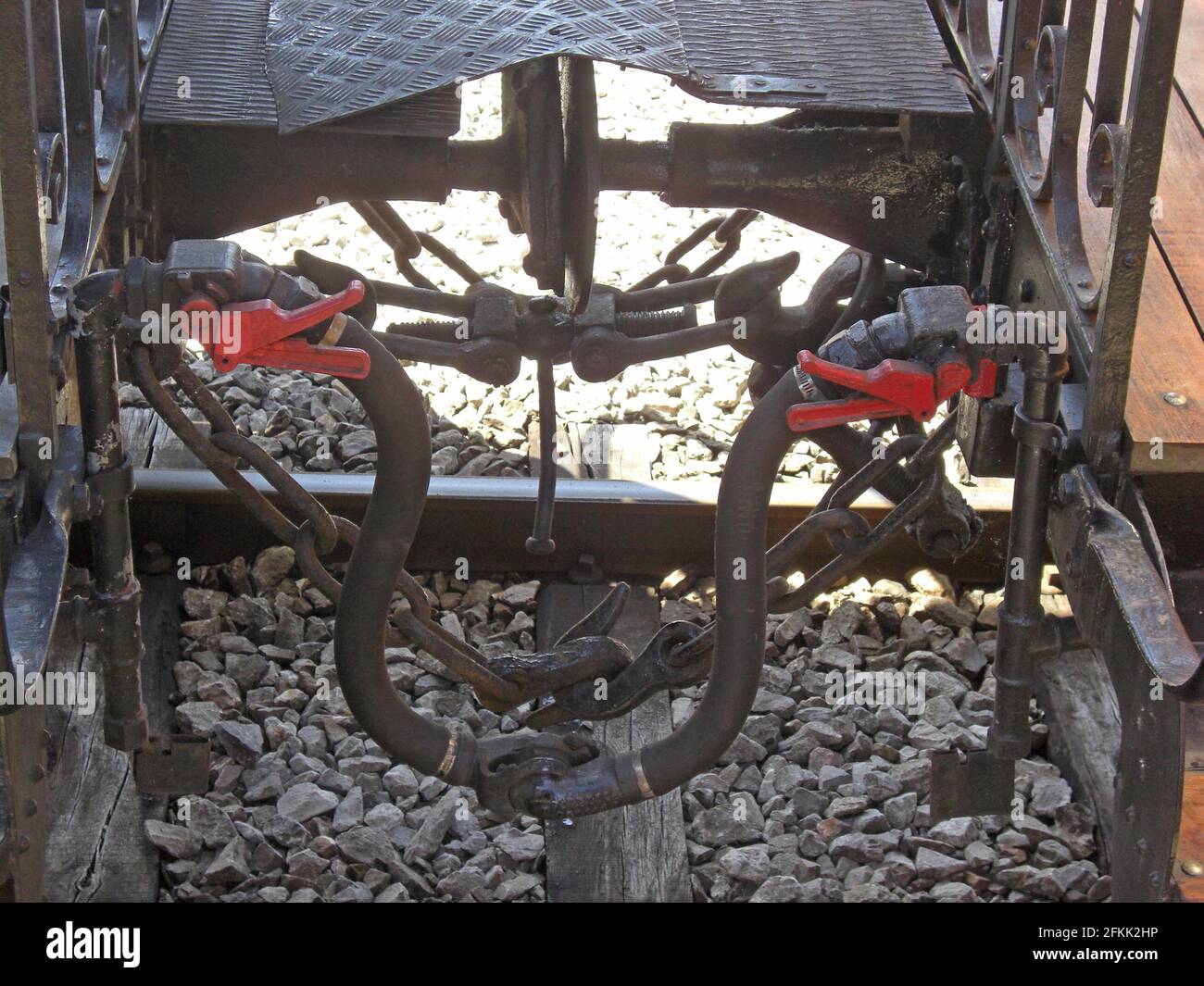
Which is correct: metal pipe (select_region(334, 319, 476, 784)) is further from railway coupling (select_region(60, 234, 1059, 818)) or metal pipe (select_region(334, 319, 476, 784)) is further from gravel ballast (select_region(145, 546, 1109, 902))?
gravel ballast (select_region(145, 546, 1109, 902))

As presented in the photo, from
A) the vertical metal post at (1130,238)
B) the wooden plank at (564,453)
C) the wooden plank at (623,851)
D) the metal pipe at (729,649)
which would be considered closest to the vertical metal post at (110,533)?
the metal pipe at (729,649)

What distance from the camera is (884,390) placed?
262 centimetres

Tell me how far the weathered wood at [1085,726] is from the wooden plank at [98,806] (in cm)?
204

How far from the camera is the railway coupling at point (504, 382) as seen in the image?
104 inches

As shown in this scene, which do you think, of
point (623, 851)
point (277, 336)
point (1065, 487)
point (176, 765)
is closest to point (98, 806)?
point (176, 765)

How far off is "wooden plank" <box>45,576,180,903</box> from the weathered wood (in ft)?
6.68

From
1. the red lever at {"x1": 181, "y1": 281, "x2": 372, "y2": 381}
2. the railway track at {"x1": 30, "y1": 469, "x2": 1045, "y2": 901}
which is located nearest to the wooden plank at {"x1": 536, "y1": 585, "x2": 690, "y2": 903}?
the railway track at {"x1": 30, "y1": 469, "x2": 1045, "y2": 901}

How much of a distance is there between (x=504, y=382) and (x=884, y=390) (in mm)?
1171

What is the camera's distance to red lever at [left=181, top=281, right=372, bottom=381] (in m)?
2.54

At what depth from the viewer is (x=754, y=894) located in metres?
3.54

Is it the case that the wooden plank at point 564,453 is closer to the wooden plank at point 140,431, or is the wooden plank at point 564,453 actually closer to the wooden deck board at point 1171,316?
the wooden plank at point 140,431

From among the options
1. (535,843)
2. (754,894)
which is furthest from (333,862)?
(754,894)

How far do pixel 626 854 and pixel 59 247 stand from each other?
1.71 metres

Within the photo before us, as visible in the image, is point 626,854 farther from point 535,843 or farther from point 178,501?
point 178,501
